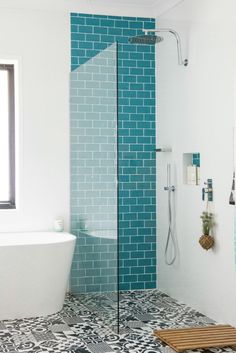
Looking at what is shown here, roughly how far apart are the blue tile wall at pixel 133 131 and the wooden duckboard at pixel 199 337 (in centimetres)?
162

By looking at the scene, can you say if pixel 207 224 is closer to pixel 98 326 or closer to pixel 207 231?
pixel 207 231

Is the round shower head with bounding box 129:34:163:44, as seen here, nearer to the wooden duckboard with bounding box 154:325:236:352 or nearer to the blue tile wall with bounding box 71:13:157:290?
the blue tile wall with bounding box 71:13:157:290

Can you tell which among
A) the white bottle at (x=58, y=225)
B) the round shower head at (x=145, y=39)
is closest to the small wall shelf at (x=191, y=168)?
the round shower head at (x=145, y=39)

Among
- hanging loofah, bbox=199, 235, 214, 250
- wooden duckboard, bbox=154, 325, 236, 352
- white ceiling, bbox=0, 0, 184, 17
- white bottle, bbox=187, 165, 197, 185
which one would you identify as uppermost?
white ceiling, bbox=0, 0, 184, 17

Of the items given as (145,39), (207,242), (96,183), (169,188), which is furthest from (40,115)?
(207,242)

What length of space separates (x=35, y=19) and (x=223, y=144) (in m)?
2.50

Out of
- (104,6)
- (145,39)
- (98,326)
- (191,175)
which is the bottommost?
(98,326)

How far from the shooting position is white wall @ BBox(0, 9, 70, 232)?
6.18 metres

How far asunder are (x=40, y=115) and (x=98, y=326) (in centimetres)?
235

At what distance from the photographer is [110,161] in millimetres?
5055

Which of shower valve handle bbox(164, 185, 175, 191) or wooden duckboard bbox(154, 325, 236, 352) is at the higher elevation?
shower valve handle bbox(164, 185, 175, 191)

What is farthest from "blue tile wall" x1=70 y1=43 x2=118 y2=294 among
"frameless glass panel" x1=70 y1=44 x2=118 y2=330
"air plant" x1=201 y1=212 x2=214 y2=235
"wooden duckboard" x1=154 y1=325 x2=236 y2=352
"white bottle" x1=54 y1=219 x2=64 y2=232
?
"air plant" x1=201 y1=212 x2=214 y2=235

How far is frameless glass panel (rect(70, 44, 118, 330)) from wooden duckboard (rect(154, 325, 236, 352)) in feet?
1.66

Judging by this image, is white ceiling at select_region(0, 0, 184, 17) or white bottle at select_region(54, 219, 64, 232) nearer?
white ceiling at select_region(0, 0, 184, 17)
